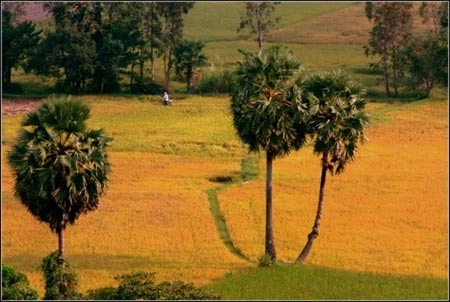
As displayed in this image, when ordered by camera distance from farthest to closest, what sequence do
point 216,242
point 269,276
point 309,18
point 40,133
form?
point 309,18
point 216,242
point 269,276
point 40,133

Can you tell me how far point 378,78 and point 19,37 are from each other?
3356 cm

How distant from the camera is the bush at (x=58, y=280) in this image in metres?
25.9

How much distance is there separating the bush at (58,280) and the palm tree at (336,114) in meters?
9.54

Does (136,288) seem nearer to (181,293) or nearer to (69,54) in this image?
(181,293)

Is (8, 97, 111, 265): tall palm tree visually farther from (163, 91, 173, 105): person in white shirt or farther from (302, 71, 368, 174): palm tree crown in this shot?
(163, 91, 173, 105): person in white shirt

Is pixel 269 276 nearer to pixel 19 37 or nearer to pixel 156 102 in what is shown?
pixel 156 102

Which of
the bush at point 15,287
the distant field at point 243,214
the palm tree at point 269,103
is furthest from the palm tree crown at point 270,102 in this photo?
the bush at point 15,287

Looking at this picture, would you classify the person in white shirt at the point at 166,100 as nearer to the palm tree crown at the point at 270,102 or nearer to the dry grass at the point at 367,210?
the dry grass at the point at 367,210

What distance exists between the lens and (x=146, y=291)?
24750 millimetres

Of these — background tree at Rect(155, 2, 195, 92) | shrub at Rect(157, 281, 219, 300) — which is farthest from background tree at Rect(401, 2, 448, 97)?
shrub at Rect(157, 281, 219, 300)

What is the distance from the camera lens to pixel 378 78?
273 ft

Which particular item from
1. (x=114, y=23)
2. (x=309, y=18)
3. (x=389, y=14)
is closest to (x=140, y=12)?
(x=114, y=23)

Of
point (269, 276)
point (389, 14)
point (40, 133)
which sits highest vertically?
point (389, 14)

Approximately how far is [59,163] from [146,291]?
4.47m
